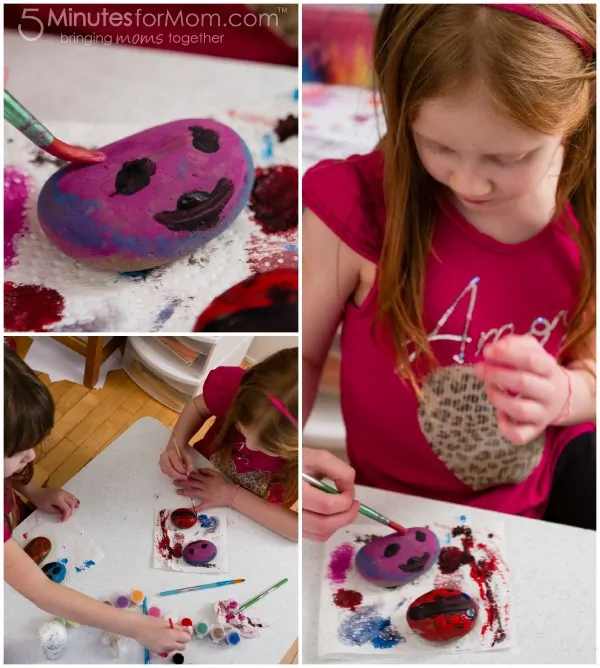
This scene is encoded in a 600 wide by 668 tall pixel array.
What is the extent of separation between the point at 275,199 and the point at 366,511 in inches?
15.0

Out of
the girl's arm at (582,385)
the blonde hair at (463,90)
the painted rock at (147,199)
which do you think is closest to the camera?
the blonde hair at (463,90)

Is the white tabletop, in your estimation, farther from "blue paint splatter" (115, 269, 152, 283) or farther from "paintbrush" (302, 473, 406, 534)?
"paintbrush" (302, 473, 406, 534)

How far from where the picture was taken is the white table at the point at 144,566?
31.5 inches

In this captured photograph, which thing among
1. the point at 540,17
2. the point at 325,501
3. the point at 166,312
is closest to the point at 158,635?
the point at 325,501

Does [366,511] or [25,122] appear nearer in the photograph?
[25,122]

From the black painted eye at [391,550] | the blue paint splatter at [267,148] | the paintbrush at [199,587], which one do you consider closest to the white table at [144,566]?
the paintbrush at [199,587]

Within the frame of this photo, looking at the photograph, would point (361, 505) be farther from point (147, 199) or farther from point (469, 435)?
point (147, 199)

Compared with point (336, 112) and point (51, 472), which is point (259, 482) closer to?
point (51, 472)

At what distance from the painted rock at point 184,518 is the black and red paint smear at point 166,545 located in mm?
11

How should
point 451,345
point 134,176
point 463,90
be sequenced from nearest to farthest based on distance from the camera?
point 463,90 < point 134,176 < point 451,345

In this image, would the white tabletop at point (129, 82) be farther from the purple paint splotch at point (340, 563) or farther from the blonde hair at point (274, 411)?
the purple paint splotch at point (340, 563)

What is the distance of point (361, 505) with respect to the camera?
891mm

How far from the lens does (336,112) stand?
925 mm

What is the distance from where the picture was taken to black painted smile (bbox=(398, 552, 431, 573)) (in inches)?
33.8
